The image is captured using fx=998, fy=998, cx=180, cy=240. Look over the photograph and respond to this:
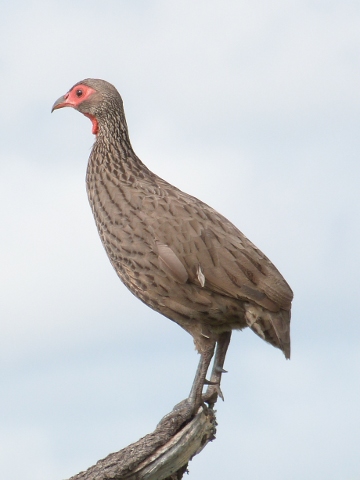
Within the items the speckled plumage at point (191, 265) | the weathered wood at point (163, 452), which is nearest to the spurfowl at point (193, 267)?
the speckled plumage at point (191, 265)

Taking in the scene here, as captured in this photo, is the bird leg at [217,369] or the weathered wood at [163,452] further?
the bird leg at [217,369]

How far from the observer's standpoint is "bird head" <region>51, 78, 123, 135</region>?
9.59m

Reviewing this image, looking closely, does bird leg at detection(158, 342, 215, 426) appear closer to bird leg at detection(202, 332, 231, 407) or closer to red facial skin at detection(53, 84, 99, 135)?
bird leg at detection(202, 332, 231, 407)

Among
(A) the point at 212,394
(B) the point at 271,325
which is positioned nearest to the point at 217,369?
(A) the point at 212,394

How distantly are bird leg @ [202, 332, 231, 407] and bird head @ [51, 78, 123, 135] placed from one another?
2353mm

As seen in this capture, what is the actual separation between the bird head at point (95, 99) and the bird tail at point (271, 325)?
241 cm

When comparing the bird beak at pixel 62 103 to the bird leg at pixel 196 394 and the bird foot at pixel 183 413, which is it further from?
the bird foot at pixel 183 413

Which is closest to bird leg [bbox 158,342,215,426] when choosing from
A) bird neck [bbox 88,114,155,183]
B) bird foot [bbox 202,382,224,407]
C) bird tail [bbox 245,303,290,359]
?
bird foot [bbox 202,382,224,407]

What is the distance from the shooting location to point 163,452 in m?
8.55

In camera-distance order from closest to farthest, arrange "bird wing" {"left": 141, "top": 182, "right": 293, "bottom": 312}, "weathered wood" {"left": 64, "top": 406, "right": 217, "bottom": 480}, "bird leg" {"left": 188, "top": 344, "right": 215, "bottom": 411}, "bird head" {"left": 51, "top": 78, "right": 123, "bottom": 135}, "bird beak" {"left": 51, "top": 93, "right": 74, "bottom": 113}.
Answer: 1. "weathered wood" {"left": 64, "top": 406, "right": 217, "bottom": 480}
2. "bird wing" {"left": 141, "top": 182, "right": 293, "bottom": 312}
3. "bird leg" {"left": 188, "top": 344, "right": 215, "bottom": 411}
4. "bird head" {"left": 51, "top": 78, "right": 123, "bottom": 135}
5. "bird beak" {"left": 51, "top": 93, "right": 74, "bottom": 113}

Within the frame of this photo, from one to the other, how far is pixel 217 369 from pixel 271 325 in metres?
0.82

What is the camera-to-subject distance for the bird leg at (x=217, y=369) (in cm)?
918

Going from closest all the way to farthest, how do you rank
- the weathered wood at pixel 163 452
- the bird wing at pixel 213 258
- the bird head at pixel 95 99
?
1. the weathered wood at pixel 163 452
2. the bird wing at pixel 213 258
3. the bird head at pixel 95 99

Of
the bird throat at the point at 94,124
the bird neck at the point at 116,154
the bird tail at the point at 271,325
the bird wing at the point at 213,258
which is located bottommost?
the bird tail at the point at 271,325
